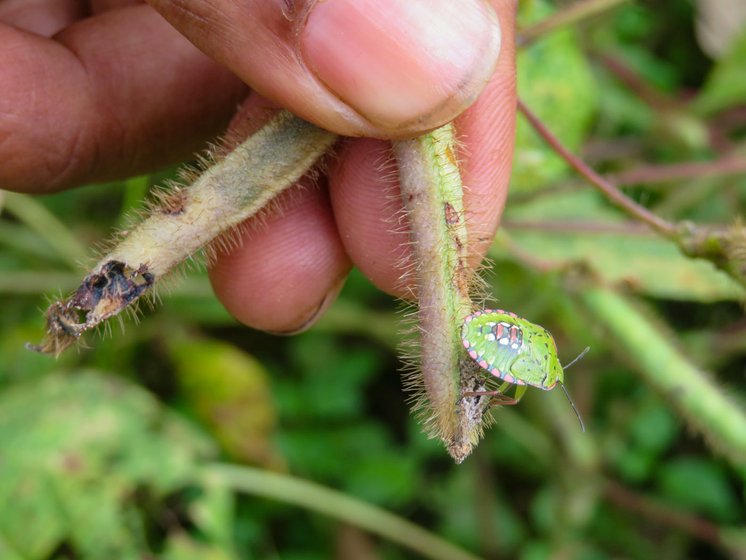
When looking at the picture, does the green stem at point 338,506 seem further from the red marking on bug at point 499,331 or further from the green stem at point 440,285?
the red marking on bug at point 499,331

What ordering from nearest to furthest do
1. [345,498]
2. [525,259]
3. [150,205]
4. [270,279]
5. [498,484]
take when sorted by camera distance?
[150,205] → [270,279] → [525,259] → [345,498] → [498,484]

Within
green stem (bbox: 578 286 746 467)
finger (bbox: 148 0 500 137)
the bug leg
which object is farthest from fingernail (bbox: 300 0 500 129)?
green stem (bbox: 578 286 746 467)

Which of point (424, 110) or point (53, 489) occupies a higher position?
point (424, 110)

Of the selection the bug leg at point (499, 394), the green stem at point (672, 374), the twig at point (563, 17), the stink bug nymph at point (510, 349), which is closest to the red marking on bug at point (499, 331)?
the stink bug nymph at point (510, 349)

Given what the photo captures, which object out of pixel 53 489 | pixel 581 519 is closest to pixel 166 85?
pixel 53 489

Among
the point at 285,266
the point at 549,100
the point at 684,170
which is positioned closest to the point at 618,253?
the point at 684,170

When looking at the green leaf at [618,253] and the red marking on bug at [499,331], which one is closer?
the red marking on bug at [499,331]

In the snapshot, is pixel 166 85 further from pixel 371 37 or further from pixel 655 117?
pixel 655 117
